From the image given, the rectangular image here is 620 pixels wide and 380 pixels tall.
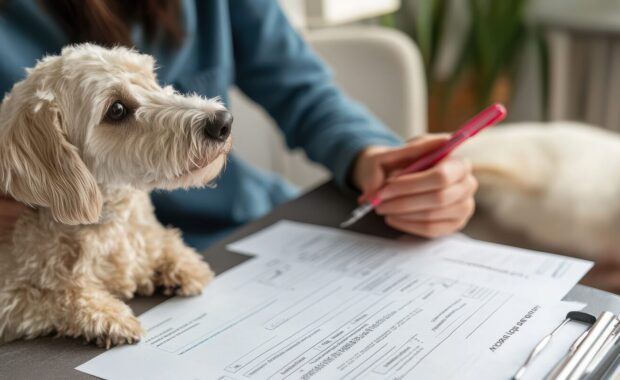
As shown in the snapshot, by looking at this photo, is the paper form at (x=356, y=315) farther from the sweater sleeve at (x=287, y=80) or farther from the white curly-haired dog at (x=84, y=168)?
the sweater sleeve at (x=287, y=80)

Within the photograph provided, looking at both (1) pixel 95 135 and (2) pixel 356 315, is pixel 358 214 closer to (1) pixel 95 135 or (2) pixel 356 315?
(2) pixel 356 315

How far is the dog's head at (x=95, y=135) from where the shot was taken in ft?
1.92

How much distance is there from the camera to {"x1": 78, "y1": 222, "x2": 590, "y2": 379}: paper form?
562 millimetres

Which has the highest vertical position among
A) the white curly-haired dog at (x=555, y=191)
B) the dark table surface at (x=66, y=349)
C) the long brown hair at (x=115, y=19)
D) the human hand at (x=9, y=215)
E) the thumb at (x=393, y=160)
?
the long brown hair at (x=115, y=19)

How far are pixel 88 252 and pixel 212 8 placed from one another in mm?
511

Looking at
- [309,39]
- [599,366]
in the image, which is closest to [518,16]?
[309,39]

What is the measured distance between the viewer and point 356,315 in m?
0.63

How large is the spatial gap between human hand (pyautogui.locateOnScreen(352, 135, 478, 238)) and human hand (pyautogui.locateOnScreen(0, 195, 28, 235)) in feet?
1.30

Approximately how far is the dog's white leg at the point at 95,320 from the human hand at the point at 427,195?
0.33 meters

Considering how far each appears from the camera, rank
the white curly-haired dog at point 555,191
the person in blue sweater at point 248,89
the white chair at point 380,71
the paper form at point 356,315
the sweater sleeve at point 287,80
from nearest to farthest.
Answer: the paper form at point 356,315 → the person in blue sweater at point 248,89 → the sweater sleeve at point 287,80 → the white curly-haired dog at point 555,191 → the white chair at point 380,71

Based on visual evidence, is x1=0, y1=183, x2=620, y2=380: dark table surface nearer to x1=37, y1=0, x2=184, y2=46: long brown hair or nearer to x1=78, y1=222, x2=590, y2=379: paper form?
x1=78, y1=222, x2=590, y2=379: paper form

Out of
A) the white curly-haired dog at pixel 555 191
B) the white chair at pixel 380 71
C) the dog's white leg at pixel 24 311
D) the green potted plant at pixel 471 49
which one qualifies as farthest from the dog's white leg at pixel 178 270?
the green potted plant at pixel 471 49

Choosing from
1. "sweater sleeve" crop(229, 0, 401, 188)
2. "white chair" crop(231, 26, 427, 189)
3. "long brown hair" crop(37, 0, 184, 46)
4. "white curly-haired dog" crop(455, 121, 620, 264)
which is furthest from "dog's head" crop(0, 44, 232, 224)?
"white chair" crop(231, 26, 427, 189)

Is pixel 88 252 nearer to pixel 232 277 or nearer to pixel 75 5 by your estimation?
pixel 232 277
